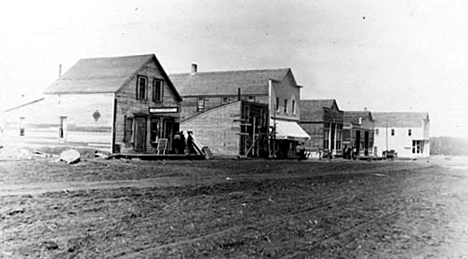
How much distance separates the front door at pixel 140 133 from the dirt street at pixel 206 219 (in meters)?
10.3

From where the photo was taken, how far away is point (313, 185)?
12852 millimetres

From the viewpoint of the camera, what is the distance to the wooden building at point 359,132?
165ft

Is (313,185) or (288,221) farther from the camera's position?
(313,185)

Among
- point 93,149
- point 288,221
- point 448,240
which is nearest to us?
point 448,240

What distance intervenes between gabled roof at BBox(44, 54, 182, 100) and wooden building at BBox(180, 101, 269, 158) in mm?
6122

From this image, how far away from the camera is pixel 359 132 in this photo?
52.3 meters

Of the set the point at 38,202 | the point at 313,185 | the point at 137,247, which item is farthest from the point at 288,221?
the point at 313,185

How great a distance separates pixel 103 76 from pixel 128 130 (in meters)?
4.62

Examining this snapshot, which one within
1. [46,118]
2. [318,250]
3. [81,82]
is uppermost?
[81,82]

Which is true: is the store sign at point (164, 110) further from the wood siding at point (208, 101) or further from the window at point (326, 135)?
the window at point (326, 135)

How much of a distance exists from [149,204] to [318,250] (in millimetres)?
2836

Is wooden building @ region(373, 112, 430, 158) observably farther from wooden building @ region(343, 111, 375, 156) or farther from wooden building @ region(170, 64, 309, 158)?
wooden building @ region(170, 64, 309, 158)

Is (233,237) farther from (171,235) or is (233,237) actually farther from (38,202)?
(38,202)

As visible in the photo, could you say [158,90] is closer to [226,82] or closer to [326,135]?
[226,82]
